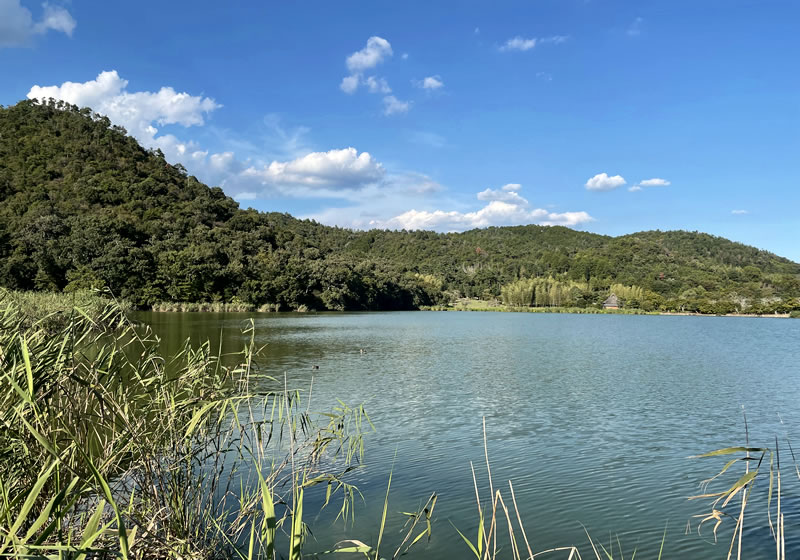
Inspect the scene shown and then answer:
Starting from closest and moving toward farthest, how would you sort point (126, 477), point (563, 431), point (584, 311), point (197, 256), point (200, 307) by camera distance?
point (126, 477) < point (563, 431) < point (200, 307) < point (197, 256) < point (584, 311)

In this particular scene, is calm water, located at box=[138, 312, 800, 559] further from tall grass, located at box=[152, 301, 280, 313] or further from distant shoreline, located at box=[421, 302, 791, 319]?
distant shoreline, located at box=[421, 302, 791, 319]

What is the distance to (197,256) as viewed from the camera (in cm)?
5875

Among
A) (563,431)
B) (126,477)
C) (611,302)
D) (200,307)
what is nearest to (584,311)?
(611,302)

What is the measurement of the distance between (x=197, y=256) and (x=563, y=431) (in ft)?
183

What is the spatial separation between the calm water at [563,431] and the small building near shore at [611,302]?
75.1 metres

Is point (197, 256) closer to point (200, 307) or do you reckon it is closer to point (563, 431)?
point (200, 307)

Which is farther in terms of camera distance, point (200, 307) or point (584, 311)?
point (584, 311)

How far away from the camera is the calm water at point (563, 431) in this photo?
5.57m

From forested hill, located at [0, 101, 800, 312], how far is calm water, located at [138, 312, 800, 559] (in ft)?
134

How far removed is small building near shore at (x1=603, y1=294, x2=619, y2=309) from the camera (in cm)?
9338

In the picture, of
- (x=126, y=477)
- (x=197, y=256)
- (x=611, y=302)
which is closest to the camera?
(x=126, y=477)

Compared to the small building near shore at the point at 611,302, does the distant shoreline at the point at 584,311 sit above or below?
below

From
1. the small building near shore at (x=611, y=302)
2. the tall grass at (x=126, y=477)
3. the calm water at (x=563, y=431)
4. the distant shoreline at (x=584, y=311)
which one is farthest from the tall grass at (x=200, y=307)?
the small building near shore at (x=611, y=302)

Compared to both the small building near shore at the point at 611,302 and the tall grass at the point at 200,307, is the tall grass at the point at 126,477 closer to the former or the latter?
the tall grass at the point at 200,307
